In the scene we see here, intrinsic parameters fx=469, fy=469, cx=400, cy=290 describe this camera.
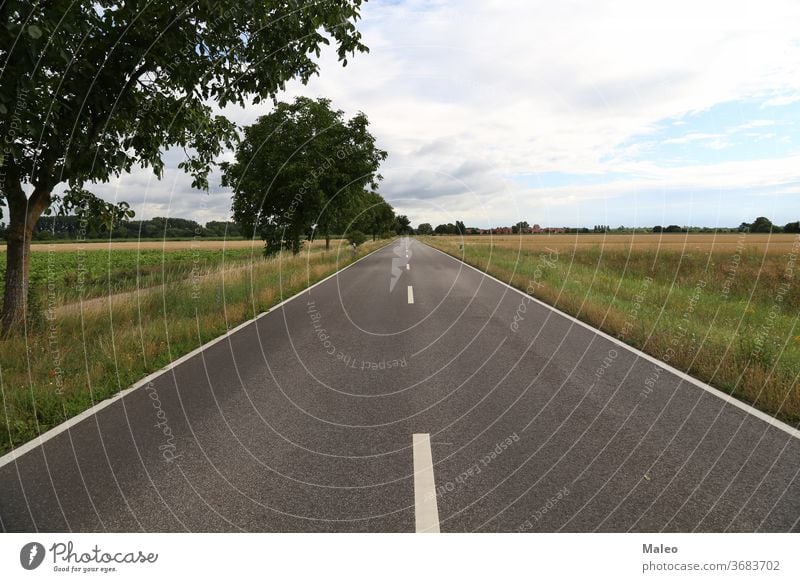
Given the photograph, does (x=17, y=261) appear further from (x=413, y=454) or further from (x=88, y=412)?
(x=413, y=454)

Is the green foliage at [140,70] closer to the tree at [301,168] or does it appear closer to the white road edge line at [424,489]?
the white road edge line at [424,489]

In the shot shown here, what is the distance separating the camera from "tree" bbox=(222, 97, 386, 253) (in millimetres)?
23578

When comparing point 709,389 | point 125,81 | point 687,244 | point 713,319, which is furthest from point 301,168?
point 687,244

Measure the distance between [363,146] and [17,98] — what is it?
72.3 feet

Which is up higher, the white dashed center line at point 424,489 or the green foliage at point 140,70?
the green foliage at point 140,70

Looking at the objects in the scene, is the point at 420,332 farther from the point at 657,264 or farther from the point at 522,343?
the point at 657,264

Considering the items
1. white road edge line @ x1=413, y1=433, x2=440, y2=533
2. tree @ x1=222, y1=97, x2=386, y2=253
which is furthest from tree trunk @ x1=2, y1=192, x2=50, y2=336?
tree @ x1=222, y1=97, x2=386, y2=253

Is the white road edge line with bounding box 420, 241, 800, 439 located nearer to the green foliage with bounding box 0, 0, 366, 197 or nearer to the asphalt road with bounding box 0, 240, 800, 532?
the asphalt road with bounding box 0, 240, 800, 532

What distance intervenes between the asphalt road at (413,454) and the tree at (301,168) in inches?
705

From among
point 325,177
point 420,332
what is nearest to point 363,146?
point 325,177

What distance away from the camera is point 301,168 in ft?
73.9

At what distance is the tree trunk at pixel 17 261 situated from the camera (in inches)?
313

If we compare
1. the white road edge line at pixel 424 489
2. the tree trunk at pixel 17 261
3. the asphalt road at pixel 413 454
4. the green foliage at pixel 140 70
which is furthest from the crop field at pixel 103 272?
the white road edge line at pixel 424 489

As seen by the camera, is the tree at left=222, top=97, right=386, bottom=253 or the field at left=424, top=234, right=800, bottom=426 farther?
the tree at left=222, top=97, right=386, bottom=253
